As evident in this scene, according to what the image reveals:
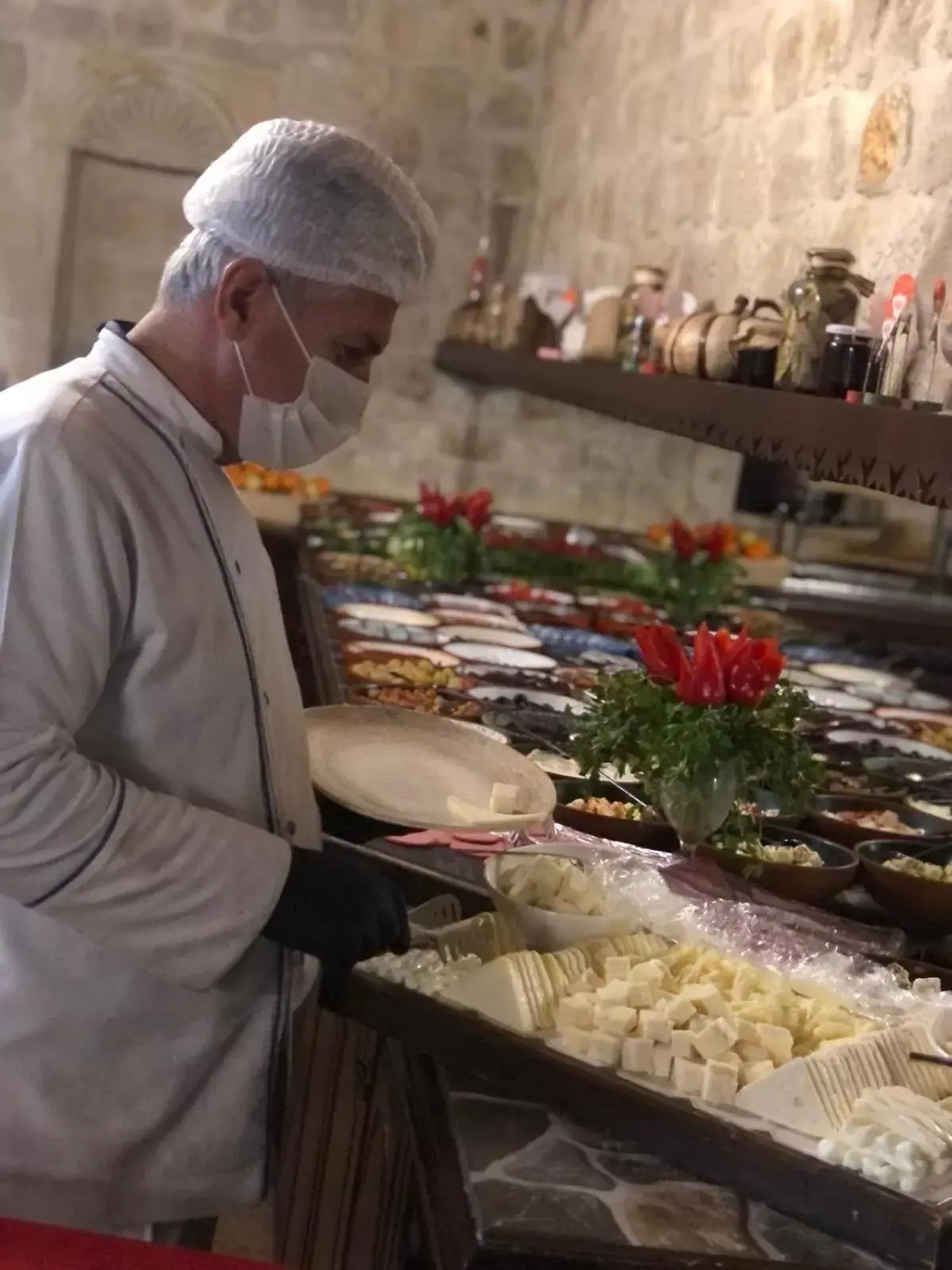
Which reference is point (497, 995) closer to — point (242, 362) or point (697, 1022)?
point (697, 1022)

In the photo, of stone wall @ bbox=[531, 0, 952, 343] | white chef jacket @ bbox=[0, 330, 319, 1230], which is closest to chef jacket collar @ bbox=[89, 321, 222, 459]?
white chef jacket @ bbox=[0, 330, 319, 1230]

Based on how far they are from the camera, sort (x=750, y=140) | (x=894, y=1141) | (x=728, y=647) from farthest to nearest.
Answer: (x=750, y=140)
(x=728, y=647)
(x=894, y=1141)

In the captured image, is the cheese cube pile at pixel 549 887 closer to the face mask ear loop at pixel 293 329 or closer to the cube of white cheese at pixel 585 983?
the cube of white cheese at pixel 585 983

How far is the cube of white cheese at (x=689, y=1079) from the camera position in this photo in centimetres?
142

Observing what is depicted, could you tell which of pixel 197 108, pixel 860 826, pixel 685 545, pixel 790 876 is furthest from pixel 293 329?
pixel 197 108

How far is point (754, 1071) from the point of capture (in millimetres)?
1445

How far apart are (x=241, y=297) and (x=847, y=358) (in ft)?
4.65

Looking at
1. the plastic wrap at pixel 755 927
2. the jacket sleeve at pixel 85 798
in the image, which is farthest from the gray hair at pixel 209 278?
the plastic wrap at pixel 755 927

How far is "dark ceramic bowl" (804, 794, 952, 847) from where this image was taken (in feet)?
8.04

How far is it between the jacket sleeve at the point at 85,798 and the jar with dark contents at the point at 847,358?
159cm

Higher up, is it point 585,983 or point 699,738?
point 699,738

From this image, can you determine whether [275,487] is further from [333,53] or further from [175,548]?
[175,548]

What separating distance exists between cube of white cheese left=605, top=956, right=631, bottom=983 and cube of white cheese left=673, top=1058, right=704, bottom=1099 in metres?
0.17

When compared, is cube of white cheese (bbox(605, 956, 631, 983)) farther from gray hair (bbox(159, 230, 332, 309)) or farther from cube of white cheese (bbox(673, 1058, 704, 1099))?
gray hair (bbox(159, 230, 332, 309))
